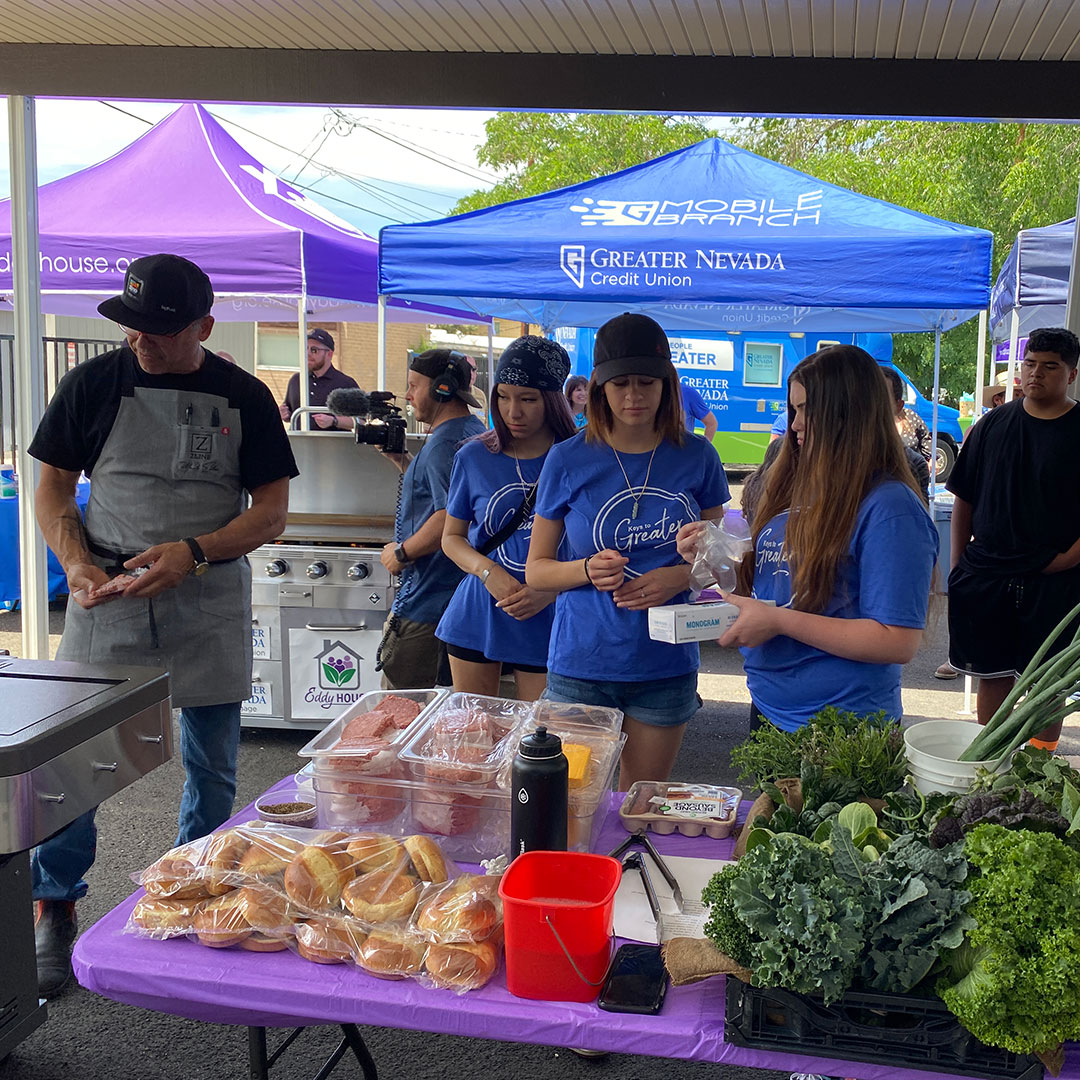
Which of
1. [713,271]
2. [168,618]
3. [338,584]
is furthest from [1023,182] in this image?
[168,618]

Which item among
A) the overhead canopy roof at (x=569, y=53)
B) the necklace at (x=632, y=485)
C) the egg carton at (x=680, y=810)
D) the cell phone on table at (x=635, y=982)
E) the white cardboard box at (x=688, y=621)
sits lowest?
the cell phone on table at (x=635, y=982)

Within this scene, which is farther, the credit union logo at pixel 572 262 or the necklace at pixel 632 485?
the credit union logo at pixel 572 262

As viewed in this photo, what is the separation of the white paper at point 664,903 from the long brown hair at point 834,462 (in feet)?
2.52

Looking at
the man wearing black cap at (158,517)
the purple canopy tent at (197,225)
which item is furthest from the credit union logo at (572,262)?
the man wearing black cap at (158,517)

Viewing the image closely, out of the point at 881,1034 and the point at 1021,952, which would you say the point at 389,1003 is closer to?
the point at 881,1034

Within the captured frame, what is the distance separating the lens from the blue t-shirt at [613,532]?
105 inches

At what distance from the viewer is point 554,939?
4.63 feet

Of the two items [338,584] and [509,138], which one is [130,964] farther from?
[509,138]

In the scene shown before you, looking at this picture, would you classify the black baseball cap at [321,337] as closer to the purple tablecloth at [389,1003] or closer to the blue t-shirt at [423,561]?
the blue t-shirt at [423,561]

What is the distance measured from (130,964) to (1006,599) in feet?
13.4

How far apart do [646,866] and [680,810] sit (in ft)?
0.74

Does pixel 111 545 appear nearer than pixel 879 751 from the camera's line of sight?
No

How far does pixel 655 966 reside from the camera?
59.0 inches

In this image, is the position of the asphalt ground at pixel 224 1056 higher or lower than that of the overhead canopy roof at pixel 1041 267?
lower
